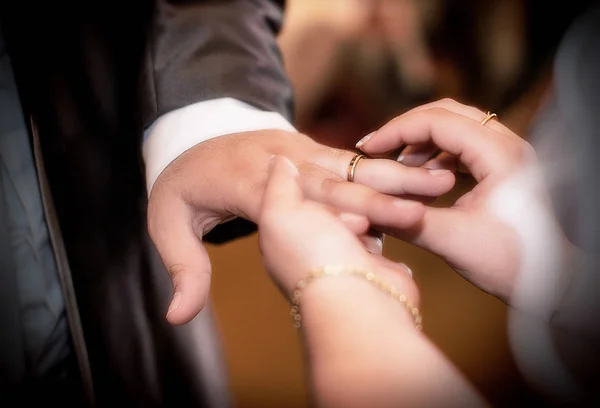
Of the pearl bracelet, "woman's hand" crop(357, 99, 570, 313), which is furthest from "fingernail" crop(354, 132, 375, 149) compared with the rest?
the pearl bracelet

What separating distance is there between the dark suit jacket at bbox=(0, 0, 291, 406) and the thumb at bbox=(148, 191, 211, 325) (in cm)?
7

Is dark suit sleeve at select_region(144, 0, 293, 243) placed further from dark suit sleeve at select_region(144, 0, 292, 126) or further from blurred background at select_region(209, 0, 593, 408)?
blurred background at select_region(209, 0, 593, 408)

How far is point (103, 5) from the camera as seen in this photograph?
1.21 ft

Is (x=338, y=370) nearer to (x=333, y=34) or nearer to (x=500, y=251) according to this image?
(x=500, y=251)

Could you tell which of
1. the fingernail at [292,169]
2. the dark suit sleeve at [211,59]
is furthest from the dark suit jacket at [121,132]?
the fingernail at [292,169]

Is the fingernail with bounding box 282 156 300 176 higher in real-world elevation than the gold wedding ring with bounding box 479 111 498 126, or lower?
lower

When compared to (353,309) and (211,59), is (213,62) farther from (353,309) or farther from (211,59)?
(353,309)

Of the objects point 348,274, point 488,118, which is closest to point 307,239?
point 348,274

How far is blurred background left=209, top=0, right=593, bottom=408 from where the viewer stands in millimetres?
625

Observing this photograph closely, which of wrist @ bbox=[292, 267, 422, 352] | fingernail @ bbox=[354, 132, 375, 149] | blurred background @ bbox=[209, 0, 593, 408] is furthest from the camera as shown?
blurred background @ bbox=[209, 0, 593, 408]

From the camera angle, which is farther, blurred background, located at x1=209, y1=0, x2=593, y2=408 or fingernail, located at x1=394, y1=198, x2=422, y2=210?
blurred background, located at x1=209, y1=0, x2=593, y2=408

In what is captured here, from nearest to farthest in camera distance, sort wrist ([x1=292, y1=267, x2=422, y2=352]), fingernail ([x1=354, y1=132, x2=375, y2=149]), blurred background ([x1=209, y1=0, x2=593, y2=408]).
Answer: wrist ([x1=292, y1=267, x2=422, y2=352]) < fingernail ([x1=354, y1=132, x2=375, y2=149]) < blurred background ([x1=209, y1=0, x2=593, y2=408])

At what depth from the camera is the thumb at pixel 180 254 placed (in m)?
0.28

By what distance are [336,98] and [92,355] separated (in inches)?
16.5
